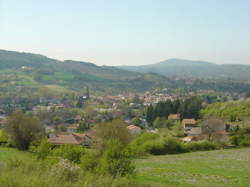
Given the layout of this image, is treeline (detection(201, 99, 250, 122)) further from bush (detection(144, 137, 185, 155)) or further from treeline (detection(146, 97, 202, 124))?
bush (detection(144, 137, 185, 155))

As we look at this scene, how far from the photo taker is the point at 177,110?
285ft

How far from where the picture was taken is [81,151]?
669 inches

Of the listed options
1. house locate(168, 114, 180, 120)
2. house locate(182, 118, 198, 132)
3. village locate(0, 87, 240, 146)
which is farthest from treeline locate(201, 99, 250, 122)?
house locate(168, 114, 180, 120)

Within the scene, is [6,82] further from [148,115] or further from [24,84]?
[148,115]

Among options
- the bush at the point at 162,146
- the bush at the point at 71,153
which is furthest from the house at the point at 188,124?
the bush at the point at 71,153

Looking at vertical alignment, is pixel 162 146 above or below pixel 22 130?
below

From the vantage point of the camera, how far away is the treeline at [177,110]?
8225 centimetres

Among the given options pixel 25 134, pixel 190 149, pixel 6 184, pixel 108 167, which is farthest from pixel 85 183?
pixel 190 149

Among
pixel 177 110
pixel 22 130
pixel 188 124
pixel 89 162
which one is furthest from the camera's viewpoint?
pixel 177 110

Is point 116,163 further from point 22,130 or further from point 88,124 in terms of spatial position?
point 88,124

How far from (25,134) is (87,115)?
60660mm

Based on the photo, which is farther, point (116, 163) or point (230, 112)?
point (230, 112)

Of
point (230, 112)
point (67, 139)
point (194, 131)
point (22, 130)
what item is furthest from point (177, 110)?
point (22, 130)

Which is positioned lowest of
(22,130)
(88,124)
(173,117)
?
(88,124)
